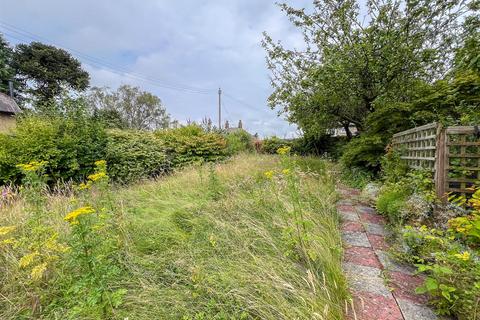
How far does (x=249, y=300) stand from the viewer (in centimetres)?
153

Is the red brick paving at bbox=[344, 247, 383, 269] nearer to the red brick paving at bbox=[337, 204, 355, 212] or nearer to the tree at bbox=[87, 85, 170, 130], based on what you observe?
the red brick paving at bbox=[337, 204, 355, 212]

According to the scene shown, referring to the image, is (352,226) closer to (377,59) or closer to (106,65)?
(377,59)

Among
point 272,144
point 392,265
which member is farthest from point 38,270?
point 272,144

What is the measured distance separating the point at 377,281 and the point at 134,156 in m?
5.87

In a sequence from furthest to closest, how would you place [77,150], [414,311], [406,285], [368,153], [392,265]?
[368,153] < [77,150] < [392,265] < [406,285] < [414,311]

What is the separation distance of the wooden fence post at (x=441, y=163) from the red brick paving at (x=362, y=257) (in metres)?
1.35

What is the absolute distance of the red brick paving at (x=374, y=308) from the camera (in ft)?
4.93

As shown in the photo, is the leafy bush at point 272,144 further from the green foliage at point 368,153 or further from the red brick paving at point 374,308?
the red brick paving at point 374,308

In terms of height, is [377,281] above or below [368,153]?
below

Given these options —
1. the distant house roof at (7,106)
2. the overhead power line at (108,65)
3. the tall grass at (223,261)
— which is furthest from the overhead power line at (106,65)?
the tall grass at (223,261)

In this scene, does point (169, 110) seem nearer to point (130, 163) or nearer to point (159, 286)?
point (130, 163)

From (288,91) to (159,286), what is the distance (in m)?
8.00

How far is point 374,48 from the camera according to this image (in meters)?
6.56

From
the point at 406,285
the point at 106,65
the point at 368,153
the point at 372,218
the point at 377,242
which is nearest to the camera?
the point at 406,285
